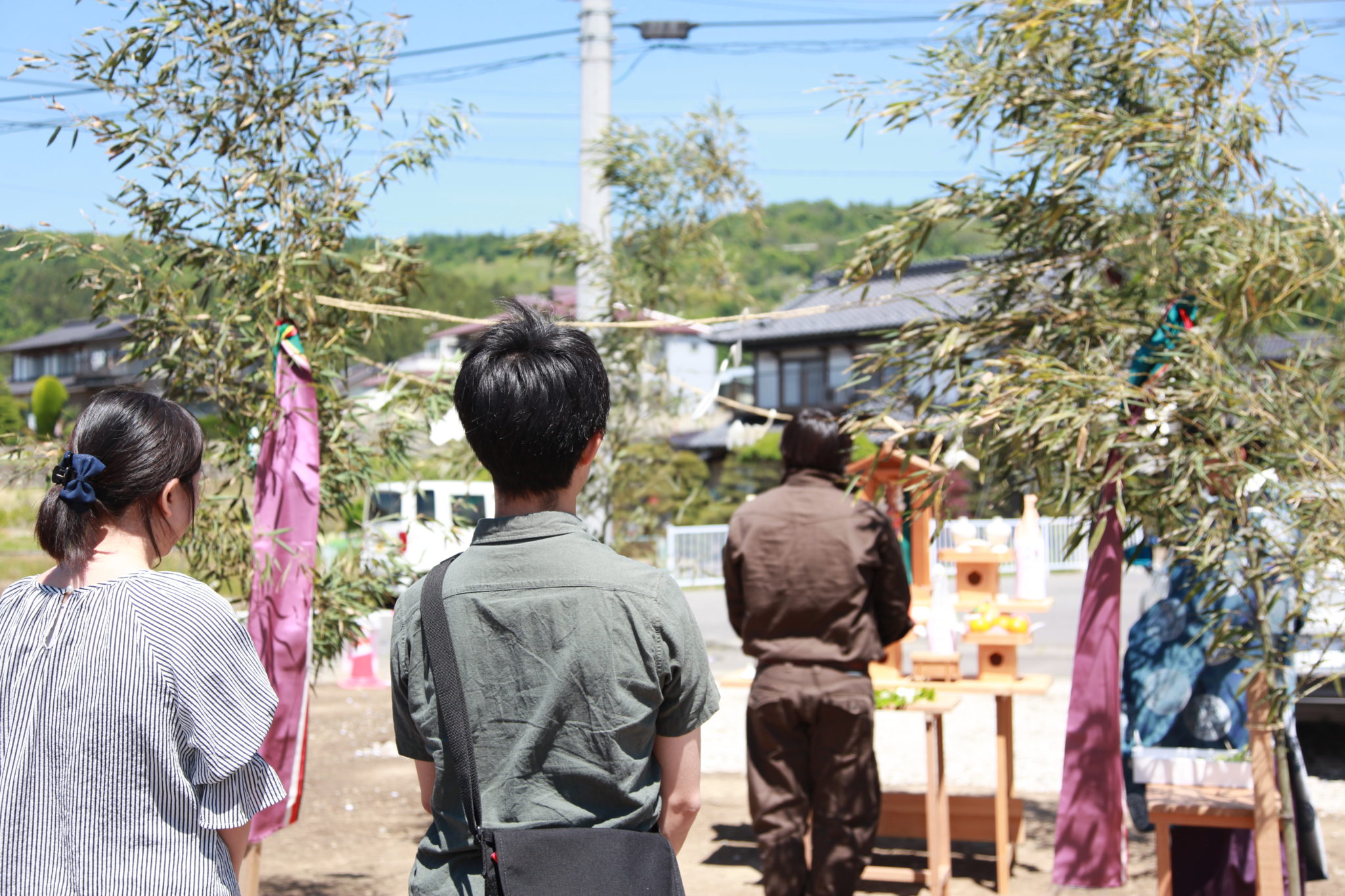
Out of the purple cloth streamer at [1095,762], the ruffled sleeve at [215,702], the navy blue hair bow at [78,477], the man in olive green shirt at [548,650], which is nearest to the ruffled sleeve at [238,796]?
the ruffled sleeve at [215,702]

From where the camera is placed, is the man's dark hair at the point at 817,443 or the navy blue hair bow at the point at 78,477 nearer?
the navy blue hair bow at the point at 78,477

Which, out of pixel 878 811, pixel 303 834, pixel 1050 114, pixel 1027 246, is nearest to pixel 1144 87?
pixel 1050 114

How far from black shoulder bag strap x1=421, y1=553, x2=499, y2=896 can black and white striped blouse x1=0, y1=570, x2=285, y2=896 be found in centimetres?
36

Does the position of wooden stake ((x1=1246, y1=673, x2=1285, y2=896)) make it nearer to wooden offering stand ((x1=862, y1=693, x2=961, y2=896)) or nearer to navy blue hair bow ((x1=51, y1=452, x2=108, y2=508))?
wooden offering stand ((x1=862, y1=693, x2=961, y2=896))

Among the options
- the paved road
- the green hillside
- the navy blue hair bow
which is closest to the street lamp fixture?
the green hillside

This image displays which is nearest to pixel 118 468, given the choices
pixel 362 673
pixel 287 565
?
pixel 287 565

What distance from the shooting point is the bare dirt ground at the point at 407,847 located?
4.67 metres

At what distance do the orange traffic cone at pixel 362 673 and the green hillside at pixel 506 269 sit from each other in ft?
9.81

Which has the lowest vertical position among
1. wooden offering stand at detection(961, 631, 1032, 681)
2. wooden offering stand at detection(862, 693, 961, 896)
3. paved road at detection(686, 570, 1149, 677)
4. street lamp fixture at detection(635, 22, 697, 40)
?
paved road at detection(686, 570, 1149, 677)

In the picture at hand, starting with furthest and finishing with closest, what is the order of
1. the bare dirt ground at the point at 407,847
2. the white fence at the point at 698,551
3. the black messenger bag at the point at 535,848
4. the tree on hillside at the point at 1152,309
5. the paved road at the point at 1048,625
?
the white fence at the point at 698,551, the paved road at the point at 1048,625, the bare dirt ground at the point at 407,847, the tree on hillside at the point at 1152,309, the black messenger bag at the point at 535,848

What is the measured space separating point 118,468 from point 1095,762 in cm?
280

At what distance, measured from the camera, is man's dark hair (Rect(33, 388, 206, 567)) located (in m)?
1.72

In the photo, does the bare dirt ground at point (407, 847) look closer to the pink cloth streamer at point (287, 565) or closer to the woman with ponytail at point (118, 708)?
the pink cloth streamer at point (287, 565)

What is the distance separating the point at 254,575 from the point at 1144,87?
2.87 m
